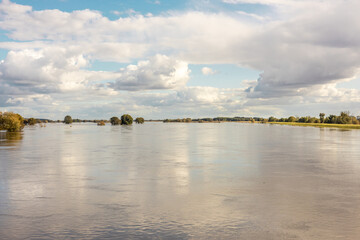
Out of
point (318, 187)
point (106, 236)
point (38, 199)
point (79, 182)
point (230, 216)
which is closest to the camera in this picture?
point (106, 236)

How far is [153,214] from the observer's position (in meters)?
14.9

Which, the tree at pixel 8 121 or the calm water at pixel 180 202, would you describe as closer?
the calm water at pixel 180 202

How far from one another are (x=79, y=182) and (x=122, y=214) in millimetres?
9344

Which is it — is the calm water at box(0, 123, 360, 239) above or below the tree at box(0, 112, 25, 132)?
below

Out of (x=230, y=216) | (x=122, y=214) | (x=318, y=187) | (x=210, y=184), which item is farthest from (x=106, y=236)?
(x=318, y=187)

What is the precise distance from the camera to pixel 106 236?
12.2 m

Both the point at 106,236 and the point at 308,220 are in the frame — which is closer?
the point at 106,236

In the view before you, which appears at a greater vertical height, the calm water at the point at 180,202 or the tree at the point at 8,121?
the tree at the point at 8,121

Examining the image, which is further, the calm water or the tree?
the tree

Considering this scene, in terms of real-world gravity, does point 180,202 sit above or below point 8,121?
below

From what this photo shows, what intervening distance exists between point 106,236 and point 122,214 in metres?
2.76

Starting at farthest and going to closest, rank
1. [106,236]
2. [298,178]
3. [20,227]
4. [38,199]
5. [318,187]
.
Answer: [298,178]
[318,187]
[38,199]
[20,227]
[106,236]

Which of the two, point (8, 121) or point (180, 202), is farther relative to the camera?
point (8, 121)

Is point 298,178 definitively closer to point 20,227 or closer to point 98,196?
point 98,196
